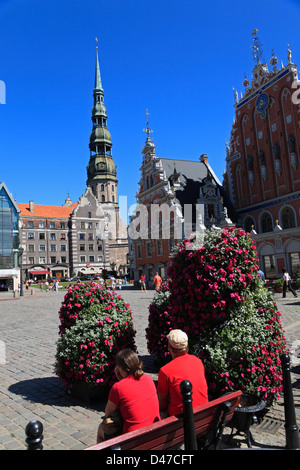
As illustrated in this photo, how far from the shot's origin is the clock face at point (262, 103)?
33.9m

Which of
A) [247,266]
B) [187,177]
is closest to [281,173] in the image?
[187,177]

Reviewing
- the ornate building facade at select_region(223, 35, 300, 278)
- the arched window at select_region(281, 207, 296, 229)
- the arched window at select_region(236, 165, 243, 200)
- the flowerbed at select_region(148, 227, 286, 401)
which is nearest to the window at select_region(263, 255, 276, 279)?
the ornate building facade at select_region(223, 35, 300, 278)

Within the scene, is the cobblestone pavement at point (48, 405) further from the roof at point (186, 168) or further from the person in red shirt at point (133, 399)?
the roof at point (186, 168)

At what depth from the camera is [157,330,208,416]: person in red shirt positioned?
11.8ft

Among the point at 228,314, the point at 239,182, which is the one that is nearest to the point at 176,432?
the point at 228,314

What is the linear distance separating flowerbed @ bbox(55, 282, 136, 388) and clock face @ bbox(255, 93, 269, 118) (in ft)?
109

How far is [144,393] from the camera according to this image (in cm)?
342

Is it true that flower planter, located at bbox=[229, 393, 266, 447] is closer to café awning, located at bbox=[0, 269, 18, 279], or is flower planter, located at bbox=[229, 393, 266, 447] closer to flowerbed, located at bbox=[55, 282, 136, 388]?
flowerbed, located at bbox=[55, 282, 136, 388]

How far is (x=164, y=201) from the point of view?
3894 centimetres

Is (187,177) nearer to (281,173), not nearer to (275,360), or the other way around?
(281,173)

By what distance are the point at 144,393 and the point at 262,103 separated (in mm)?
36333

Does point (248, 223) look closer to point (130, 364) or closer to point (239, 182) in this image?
point (239, 182)

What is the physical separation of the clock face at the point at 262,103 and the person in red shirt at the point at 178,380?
3510cm

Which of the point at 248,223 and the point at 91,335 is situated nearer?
the point at 91,335
